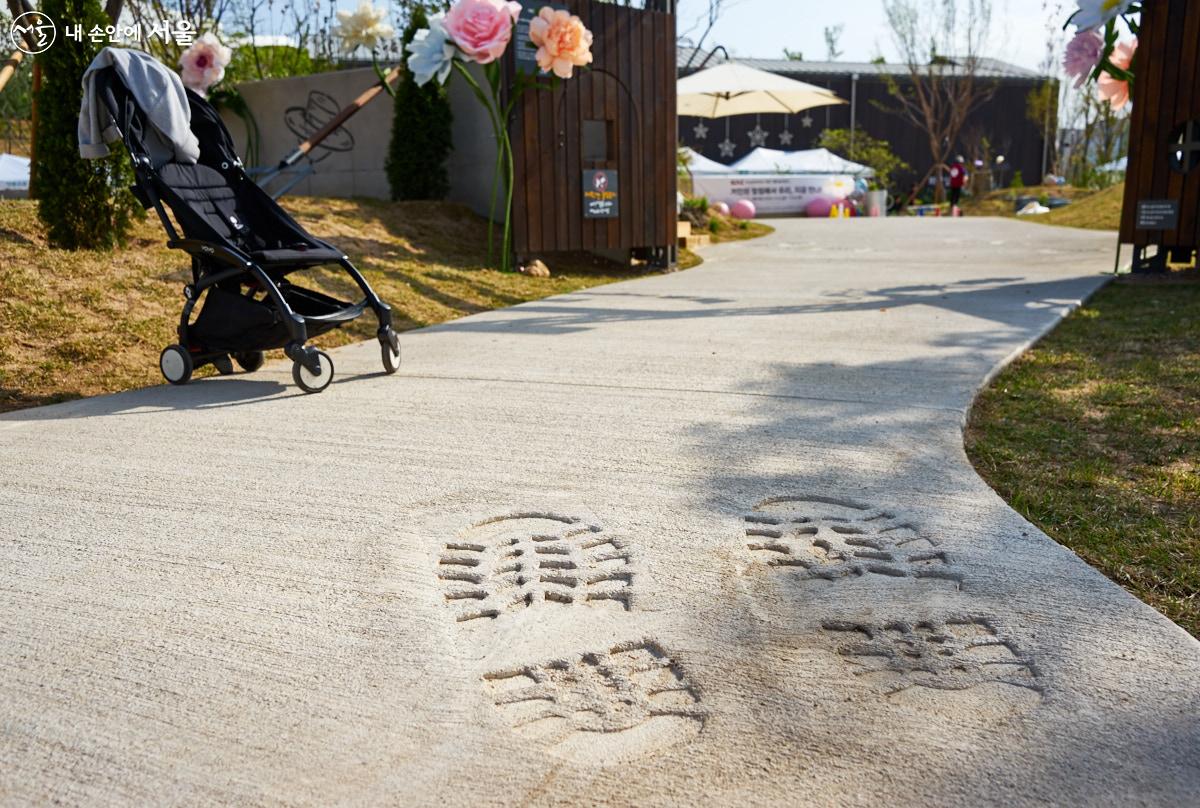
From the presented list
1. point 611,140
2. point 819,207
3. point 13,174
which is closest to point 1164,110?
point 611,140

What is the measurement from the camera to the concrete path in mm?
1656

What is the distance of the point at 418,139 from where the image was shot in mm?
10133

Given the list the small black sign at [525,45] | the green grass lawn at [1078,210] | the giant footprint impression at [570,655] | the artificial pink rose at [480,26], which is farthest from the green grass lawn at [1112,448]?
the green grass lawn at [1078,210]

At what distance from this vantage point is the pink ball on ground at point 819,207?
74.6ft

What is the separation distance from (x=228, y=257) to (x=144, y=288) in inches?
77.6

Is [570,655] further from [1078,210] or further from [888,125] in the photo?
[888,125]

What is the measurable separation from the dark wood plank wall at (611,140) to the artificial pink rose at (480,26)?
143cm

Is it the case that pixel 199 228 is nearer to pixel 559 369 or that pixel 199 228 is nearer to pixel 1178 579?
pixel 559 369

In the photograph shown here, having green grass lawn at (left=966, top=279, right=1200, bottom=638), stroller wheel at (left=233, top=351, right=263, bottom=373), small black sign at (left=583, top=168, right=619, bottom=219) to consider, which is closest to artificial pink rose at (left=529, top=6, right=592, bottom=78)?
small black sign at (left=583, top=168, right=619, bottom=219)

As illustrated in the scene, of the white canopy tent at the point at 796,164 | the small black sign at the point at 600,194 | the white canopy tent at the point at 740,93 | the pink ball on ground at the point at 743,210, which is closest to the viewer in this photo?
the small black sign at the point at 600,194

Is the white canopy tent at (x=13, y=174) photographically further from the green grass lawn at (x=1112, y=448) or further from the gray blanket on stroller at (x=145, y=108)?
the green grass lawn at (x=1112, y=448)

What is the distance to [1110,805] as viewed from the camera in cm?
153

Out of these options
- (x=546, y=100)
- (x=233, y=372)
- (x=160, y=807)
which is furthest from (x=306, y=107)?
(x=160, y=807)

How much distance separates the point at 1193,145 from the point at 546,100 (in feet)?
17.2
